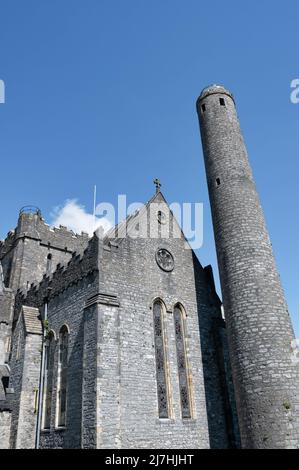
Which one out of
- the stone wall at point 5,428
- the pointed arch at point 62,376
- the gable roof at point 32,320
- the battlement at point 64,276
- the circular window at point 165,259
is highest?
the circular window at point 165,259

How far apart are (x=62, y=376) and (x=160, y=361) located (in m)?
3.93

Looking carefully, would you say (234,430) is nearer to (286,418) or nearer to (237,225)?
(286,418)

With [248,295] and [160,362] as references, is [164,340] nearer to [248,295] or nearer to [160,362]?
[160,362]

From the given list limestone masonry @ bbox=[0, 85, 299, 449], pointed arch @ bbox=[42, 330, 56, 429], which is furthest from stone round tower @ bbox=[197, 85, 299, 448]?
pointed arch @ bbox=[42, 330, 56, 429]

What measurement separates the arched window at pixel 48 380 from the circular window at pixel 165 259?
5600 mm

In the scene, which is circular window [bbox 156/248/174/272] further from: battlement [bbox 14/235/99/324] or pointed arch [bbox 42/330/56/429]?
pointed arch [bbox 42/330/56/429]

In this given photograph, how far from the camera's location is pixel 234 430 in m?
16.0

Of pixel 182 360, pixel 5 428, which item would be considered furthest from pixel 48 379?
pixel 182 360

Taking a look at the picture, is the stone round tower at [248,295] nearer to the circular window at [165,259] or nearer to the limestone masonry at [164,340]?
the limestone masonry at [164,340]

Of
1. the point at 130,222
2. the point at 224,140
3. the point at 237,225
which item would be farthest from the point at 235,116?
the point at 130,222

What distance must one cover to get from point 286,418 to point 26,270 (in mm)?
16878

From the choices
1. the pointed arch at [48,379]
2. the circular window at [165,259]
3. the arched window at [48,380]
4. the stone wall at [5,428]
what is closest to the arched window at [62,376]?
the pointed arch at [48,379]

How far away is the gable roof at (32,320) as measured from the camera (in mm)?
17812

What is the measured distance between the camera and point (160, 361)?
51.0 feet
